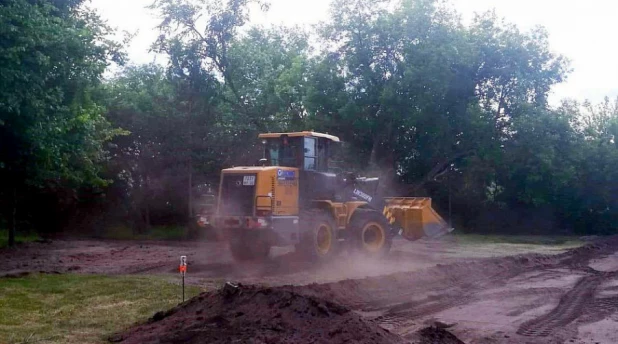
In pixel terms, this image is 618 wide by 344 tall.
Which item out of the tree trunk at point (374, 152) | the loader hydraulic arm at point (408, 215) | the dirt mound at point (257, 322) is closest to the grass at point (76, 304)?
the dirt mound at point (257, 322)

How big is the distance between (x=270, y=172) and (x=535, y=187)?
2148cm

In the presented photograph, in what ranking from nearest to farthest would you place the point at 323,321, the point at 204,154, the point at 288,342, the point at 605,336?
the point at 288,342, the point at 323,321, the point at 605,336, the point at 204,154

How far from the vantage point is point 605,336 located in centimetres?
1026

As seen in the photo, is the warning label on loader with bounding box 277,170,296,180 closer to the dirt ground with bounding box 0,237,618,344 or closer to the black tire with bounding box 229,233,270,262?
the black tire with bounding box 229,233,270,262

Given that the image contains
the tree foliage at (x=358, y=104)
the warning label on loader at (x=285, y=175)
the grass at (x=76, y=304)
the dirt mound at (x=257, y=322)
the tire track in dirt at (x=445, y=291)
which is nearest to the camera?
the dirt mound at (x=257, y=322)

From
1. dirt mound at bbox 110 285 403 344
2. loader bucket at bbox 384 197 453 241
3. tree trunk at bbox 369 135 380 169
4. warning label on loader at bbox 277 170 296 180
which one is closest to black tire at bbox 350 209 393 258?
A: loader bucket at bbox 384 197 453 241

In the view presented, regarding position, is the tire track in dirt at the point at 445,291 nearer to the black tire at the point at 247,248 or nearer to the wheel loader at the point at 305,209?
the wheel loader at the point at 305,209

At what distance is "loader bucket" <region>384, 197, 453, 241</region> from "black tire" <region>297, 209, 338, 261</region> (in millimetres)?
2716

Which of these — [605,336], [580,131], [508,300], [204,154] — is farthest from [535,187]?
[605,336]

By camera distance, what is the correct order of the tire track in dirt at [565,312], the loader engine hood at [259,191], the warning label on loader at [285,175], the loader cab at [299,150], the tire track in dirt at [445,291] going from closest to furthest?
the tire track in dirt at [565,312] < the tire track in dirt at [445,291] < the loader engine hood at [259,191] < the warning label on loader at [285,175] < the loader cab at [299,150]

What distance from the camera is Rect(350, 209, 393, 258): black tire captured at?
2006 cm

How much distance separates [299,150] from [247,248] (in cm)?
290

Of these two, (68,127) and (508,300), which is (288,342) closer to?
(508,300)

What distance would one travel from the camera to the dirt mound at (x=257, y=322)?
8584 mm
